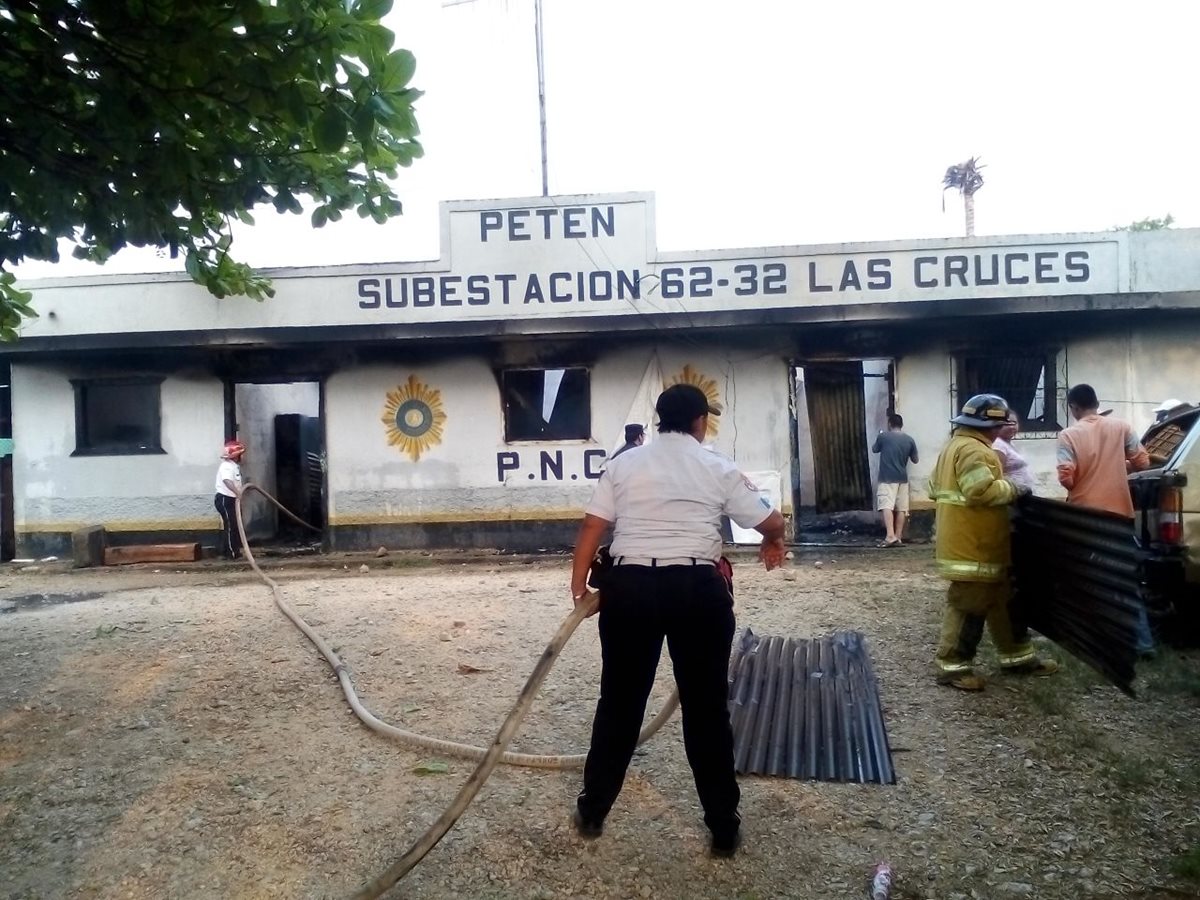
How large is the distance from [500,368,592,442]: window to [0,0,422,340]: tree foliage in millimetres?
6907

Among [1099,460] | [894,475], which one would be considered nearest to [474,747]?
[1099,460]

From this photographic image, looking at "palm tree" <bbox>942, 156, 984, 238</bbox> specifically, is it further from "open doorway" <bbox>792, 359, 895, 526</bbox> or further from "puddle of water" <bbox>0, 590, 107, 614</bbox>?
"puddle of water" <bbox>0, 590, 107, 614</bbox>

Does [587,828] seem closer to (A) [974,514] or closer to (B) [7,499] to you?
(A) [974,514]

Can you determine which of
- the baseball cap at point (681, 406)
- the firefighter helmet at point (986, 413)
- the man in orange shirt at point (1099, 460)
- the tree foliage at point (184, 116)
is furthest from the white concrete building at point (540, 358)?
the baseball cap at point (681, 406)

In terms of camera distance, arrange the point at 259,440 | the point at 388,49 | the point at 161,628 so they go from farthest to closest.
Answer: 1. the point at 259,440
2. the point at 161,628
3. the point at 388,49

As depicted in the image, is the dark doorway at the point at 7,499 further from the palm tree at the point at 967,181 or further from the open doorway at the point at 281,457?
→ the palm tree at the point at 967,181

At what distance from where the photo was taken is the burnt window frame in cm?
1076

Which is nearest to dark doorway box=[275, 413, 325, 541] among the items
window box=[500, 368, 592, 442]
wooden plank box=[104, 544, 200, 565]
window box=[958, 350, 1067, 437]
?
wooden plank box=[104, 544, 200, 565]

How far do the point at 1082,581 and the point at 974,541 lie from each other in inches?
21.4

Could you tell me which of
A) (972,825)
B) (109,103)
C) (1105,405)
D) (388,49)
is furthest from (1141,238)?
(109,103)

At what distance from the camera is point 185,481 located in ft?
38.6

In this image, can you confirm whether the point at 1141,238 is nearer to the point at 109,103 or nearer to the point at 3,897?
the point at 109,103

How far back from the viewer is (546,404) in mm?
11703

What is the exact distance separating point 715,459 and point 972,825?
1.65 m
